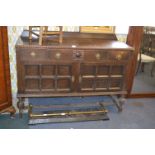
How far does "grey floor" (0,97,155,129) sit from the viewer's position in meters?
2.13

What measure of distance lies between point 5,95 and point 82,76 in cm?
89

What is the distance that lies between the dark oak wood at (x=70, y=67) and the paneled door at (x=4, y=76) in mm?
142

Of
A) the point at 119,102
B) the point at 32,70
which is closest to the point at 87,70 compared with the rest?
the point at 32,70

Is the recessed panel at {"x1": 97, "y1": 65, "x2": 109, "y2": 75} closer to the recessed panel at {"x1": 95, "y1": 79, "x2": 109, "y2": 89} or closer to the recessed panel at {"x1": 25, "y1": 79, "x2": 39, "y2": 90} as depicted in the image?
the recessed panel at {"x1": 95, "y1": 79, "x2": 109, "y2": 89}

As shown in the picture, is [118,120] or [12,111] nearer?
[12,111]

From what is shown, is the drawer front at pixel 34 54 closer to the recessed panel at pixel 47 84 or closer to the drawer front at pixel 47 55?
the drawer front at pixel 47 55

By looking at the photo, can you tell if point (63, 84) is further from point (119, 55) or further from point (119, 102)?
point (119, 102)

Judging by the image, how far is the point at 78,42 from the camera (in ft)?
7.25

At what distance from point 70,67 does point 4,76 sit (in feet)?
2.32

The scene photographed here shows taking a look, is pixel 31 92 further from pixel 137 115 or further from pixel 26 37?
pixel 137 115

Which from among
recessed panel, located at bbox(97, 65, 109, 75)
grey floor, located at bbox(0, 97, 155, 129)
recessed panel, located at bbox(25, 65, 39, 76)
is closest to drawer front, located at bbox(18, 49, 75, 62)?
recessed panel, located at bbox(25, 65, 39, 76)
